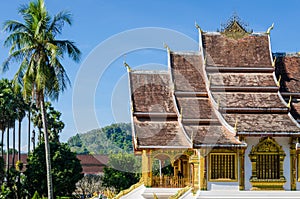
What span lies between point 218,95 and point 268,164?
3.50 m

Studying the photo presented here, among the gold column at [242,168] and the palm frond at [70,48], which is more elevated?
the palm frond at [70,48]

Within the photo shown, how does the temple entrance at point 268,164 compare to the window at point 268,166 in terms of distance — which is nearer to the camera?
the temple entrance at point 268,164

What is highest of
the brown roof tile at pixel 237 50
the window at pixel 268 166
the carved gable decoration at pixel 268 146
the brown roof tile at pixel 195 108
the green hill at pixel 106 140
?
the brown roof tile at pixel 237 50

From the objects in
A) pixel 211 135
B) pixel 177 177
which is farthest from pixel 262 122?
pixel 177 177

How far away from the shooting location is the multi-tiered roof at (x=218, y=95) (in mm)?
20703

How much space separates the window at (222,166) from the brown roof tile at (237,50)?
458 centimetres

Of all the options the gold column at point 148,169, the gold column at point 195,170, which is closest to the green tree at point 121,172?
the gold column at point 148,169

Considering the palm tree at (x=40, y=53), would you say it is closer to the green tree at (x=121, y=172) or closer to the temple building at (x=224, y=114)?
the temple building at (x=224, y=114)

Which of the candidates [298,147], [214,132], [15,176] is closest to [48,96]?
[214,132]

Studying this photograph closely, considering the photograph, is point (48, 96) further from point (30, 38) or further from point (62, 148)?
point (62, 148)

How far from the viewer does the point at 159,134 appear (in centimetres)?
2148

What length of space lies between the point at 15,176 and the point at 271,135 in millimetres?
24984

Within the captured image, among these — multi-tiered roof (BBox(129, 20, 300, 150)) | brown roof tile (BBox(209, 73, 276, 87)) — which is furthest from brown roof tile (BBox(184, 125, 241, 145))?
brown roof tile (BBox(209, 73, 276, 87))

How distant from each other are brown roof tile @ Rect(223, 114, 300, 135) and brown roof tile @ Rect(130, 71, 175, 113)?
296 cm
